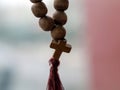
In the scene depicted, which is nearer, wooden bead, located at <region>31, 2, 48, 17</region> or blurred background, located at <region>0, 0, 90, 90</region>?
wooden bead, located at <region>31, 2, 48, 17</region>

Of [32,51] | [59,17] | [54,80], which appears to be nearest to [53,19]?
[59,17]

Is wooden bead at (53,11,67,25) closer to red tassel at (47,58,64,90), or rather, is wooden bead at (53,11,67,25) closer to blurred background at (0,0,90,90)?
red tassel at (47,58,64,90)

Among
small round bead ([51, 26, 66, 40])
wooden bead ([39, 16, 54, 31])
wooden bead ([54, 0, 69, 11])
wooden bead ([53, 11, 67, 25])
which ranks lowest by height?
small round bead ([51, 26, 66, 40])

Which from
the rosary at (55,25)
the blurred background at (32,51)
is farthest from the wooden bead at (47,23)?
the blurred background at (32,51)

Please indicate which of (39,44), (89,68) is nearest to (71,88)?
(89,68)

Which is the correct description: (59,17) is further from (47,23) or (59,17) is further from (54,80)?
(54,80)

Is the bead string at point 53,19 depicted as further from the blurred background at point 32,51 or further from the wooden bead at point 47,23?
the blurred background at point 32,51

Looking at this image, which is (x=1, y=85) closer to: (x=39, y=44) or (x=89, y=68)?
(x=39, y=44)

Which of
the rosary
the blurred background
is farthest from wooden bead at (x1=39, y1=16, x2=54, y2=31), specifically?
the blurred background

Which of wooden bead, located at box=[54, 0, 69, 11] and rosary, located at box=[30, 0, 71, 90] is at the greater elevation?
wooden bead, located at box=[54, 0, 69, 11]
